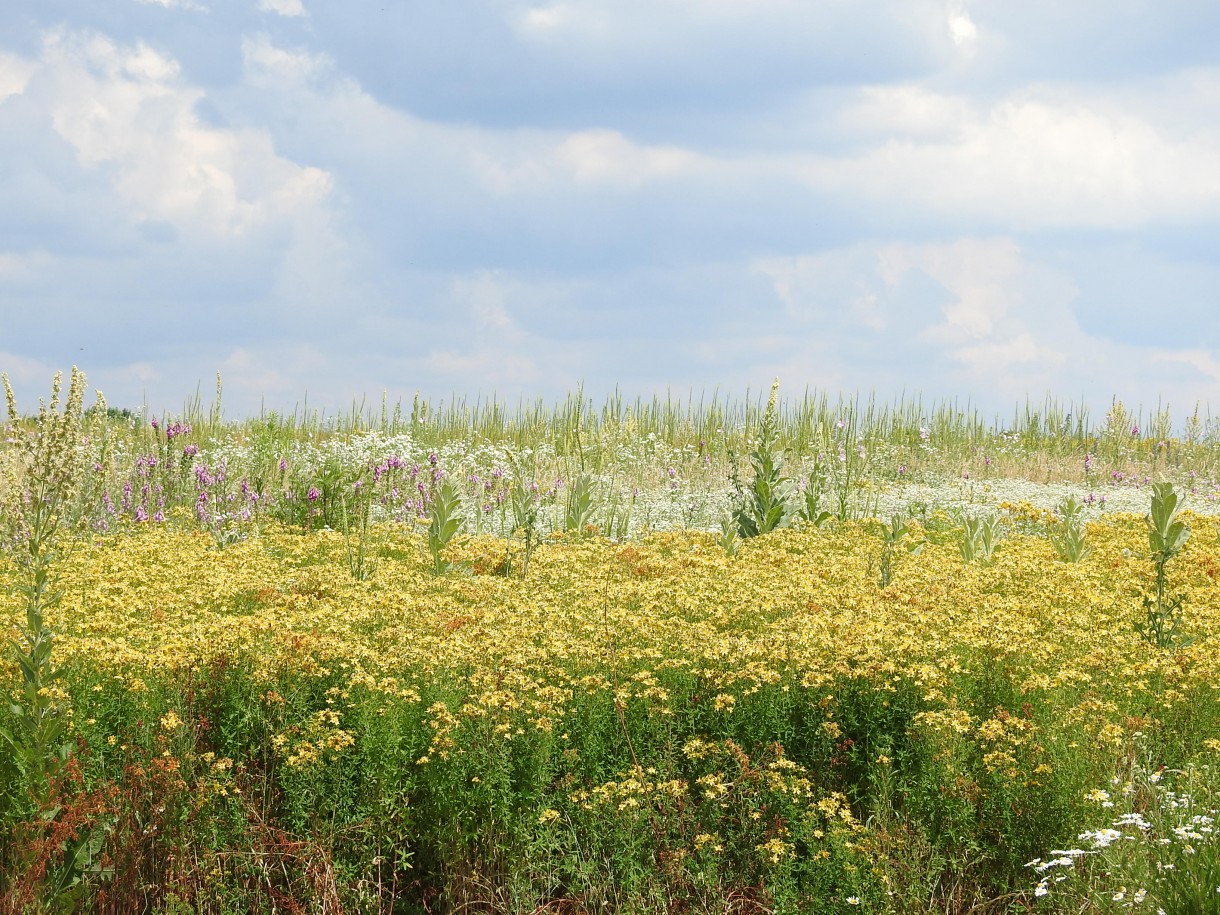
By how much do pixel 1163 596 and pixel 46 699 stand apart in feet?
21.5

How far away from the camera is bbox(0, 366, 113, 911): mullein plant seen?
15.2ft

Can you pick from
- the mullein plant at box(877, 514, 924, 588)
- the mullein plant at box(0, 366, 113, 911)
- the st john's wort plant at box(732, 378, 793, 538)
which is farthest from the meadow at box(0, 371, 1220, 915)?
the st john's wort plant at box(732, 378, 793, 538)

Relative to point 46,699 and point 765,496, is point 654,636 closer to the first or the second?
point 46,699

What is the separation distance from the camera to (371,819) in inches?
184

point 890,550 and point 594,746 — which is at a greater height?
→ point 890,550

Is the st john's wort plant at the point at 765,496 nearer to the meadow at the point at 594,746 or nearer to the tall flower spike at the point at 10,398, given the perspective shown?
the meadow at the point at 594,746

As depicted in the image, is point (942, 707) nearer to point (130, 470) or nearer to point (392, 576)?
point (392, 576)

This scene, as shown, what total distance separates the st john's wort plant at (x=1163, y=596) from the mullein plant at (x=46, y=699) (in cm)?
590

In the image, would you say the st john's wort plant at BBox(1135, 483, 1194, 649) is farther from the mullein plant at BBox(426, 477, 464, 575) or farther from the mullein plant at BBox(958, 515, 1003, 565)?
the mullein plant at BBox(426, 477, 464, 575)

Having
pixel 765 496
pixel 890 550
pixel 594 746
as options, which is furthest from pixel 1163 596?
pixel 765 496

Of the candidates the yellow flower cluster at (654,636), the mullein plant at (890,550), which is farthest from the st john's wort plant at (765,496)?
the yellow flower cluster at (654,636)

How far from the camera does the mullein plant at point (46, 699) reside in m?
4.64

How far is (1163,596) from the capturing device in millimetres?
6973

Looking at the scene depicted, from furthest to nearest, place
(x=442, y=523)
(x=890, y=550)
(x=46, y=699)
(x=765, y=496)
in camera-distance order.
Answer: (x=765, y=496) → (x=442, y=523) → (x=890, y=550) → (x=46, y=699)
